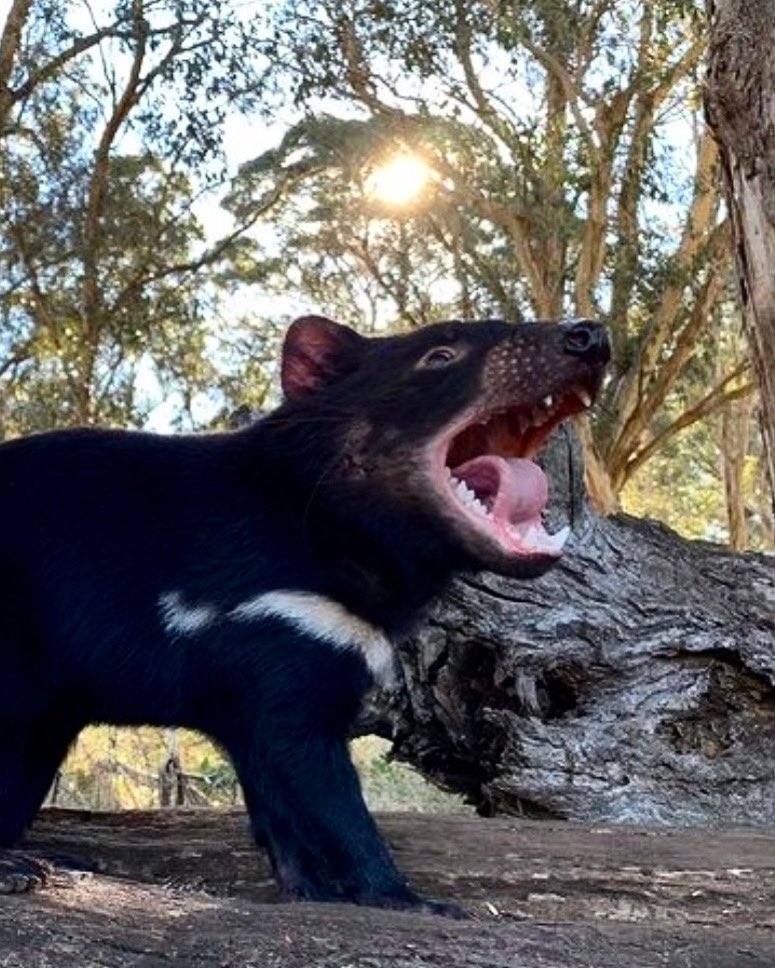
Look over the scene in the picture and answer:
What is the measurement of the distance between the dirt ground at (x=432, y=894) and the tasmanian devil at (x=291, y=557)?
0.25 m

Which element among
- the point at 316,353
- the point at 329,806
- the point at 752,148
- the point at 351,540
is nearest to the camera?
the point at 329,806

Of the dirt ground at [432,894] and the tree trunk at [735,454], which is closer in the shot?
the dirt ground at [432,894]

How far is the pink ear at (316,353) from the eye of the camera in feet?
11.5

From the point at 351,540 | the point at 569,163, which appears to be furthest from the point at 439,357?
the point at 569,163

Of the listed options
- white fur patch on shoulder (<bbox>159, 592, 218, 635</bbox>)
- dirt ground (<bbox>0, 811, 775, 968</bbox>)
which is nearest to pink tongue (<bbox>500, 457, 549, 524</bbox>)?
white fur patch on shoulder (<bbox>159, 592, 218, 635</bbox>)

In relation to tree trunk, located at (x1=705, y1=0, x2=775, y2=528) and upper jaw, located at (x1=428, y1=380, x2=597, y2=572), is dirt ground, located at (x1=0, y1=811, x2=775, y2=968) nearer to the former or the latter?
upper jaw, located at (x1=428, y1=380, x2=597, y2=572)

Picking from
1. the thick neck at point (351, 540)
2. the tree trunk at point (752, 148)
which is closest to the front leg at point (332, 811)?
the thick neck at point (351, 540)

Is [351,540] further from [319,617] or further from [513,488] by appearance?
[513,488]

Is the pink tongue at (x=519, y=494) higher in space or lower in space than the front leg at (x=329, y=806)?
higher

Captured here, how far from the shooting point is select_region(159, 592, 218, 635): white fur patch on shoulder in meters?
3.25

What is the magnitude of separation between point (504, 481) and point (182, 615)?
2.16 ft

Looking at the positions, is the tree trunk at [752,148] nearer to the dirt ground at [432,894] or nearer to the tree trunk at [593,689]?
the tree trunk at [593,689]

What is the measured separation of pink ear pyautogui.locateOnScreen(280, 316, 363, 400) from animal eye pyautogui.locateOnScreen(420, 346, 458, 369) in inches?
7.8

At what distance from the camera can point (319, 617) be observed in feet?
10.5
